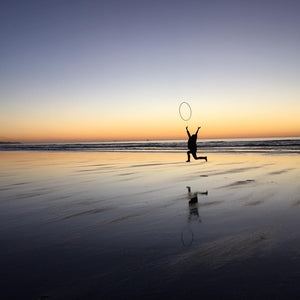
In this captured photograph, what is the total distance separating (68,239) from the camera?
231 inches

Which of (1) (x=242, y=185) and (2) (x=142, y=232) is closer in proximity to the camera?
(2) (x=142, y=232)

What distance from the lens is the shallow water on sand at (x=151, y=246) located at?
3898 mm

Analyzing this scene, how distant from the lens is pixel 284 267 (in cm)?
436

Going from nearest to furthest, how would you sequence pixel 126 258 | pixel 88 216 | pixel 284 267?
pixel 284 267 → pixel 126 258 → pixel 88 216

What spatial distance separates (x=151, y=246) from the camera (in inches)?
212

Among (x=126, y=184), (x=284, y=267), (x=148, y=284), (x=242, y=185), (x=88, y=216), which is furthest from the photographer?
(x=126, y=184)

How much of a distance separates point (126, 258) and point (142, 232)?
1.38 metres

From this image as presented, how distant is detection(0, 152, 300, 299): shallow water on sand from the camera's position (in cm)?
390

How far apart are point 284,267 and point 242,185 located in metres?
7.73

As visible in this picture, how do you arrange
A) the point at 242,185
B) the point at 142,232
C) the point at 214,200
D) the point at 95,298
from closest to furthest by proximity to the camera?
1. the point at 95,298
2. the point at 142,232
3. the point at 214,200
4. the point at 242,185

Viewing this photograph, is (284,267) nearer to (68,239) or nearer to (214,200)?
(68,239)

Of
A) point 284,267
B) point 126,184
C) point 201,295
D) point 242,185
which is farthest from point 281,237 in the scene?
point 126,184

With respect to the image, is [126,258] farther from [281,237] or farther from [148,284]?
→ [281,237]

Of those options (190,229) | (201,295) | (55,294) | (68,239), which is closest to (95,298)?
(55,294)
